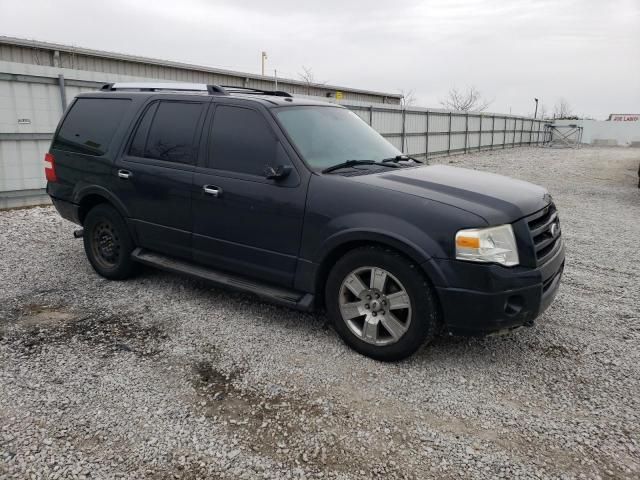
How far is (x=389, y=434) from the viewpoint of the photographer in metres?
2.73

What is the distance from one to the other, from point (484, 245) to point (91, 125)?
4085mm

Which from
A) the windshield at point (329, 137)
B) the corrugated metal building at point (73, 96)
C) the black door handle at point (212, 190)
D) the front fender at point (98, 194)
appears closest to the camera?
the windshield at point (329, 137)

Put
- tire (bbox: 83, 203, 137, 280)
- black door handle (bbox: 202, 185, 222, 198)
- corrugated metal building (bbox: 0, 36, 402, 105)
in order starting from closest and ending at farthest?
black door handle (bbox: 202, 185, 222, 198) < tire (bbox: 83, 203, 137, 280) < corrugated metal building (bbox: 0, 36, 402, 105)

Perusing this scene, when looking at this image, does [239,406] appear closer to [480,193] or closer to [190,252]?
[190,252]

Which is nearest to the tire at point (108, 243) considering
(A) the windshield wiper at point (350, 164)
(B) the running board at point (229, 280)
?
(B) the running board at point (229, 280)

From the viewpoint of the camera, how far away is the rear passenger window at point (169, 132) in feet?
14.1

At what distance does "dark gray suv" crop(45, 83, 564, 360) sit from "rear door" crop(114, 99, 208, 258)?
1 centimetres

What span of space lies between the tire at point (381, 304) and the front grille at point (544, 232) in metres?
0.83

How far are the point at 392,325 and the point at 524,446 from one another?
110cm

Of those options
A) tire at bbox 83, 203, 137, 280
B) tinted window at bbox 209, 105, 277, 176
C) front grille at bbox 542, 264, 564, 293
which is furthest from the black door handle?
front grille at bbox 542, 264, 564, 293

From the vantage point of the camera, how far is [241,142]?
Answer: 4.00m

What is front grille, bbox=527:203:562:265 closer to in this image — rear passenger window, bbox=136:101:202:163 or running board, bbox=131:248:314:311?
running board, bbox=131:248:314:311

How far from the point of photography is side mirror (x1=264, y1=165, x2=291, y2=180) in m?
3.64

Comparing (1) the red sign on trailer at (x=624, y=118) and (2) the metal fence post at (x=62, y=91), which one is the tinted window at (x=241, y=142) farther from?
(1) the red sign on trailer at (x=624, y=118)
